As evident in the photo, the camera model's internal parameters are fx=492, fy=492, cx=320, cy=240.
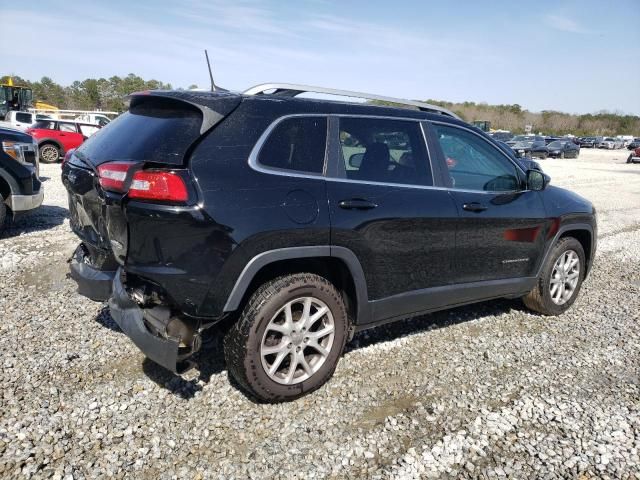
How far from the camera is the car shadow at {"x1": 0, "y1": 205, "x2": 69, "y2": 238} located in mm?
7055

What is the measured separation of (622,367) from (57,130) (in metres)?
18.8

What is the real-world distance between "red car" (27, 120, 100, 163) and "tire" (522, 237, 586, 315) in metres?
16.8

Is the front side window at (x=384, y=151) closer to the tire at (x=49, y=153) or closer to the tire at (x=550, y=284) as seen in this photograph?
the tire at (x=550, y=284)

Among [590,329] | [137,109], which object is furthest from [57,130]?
[590,329]

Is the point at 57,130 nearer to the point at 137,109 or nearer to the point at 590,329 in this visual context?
the point at 137,109

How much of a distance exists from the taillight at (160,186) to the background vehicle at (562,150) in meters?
36.5

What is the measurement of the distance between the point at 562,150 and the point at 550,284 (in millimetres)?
34297

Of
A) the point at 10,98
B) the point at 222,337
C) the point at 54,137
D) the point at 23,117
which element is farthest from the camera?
the point at 10,98

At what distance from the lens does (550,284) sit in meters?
4.56

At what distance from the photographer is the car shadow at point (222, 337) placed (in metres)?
3.26

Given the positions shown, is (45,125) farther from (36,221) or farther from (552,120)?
(552,120)

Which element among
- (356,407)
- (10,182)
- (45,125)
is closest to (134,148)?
(356,407)

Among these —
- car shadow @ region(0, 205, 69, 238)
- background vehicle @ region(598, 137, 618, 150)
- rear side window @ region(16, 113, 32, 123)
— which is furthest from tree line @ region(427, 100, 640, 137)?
car shadow @ region(0, 205, 69, 238)

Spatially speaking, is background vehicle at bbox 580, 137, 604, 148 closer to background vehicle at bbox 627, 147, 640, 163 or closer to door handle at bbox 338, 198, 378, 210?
background vehicle at bbox 627, 147, 640, 163
